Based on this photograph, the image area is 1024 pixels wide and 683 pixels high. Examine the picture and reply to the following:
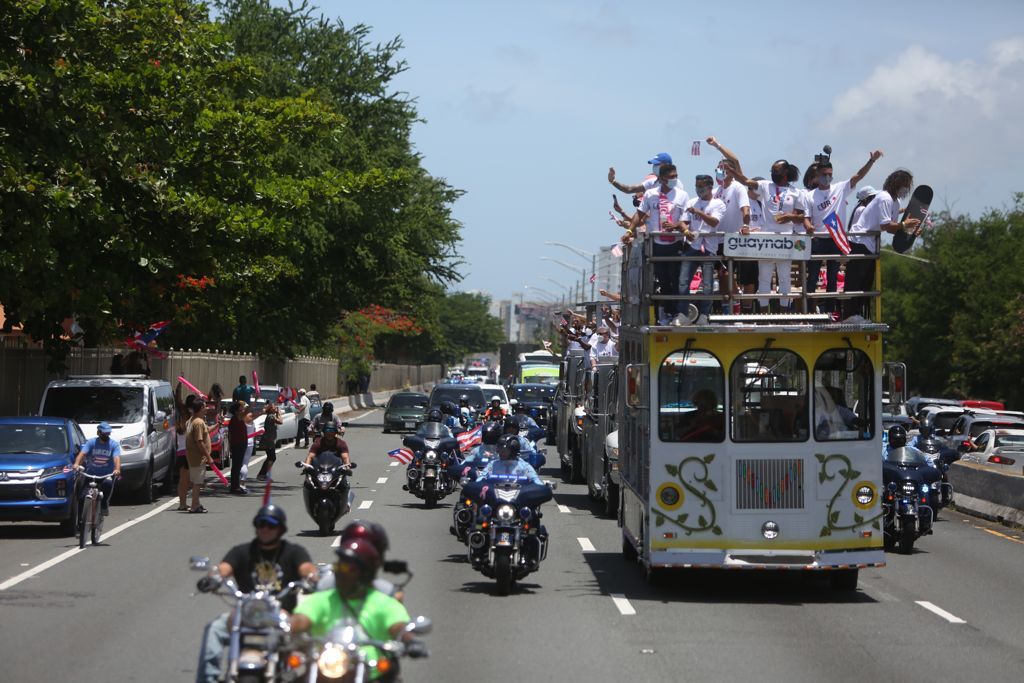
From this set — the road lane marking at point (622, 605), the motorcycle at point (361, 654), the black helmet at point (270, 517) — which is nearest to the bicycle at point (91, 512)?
the road lane marking at point (622, 605)

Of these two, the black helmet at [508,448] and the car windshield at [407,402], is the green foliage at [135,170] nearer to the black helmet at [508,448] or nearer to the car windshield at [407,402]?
the black helmet at [508,448]

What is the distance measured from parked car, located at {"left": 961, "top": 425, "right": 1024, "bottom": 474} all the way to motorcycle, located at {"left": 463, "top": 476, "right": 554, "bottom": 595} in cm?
1704

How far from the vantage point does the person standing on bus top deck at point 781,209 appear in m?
15.4

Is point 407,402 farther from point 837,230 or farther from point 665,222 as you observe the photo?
point 837,230

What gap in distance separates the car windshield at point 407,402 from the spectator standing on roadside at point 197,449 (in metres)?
28.4

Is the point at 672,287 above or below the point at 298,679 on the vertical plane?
above

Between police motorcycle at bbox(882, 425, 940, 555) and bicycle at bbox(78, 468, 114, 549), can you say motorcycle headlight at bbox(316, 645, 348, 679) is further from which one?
police motorcycle at bbox(882, 425, 940, 555)

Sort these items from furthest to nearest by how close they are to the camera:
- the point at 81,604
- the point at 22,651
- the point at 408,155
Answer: the point at 408,155 < the point at 81,604 < the point at 22,651

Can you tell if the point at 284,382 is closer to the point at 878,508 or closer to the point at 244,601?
the point at 878,508

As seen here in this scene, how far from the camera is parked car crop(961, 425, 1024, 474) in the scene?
101 feet

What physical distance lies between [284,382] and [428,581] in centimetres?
5443

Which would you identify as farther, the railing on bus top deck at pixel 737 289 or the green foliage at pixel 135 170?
the green foliage at pixel 135 170

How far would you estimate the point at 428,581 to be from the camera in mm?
15922

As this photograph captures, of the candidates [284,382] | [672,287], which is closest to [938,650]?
[672,287]
